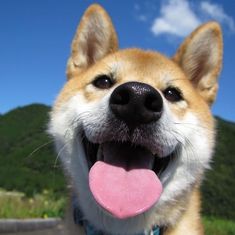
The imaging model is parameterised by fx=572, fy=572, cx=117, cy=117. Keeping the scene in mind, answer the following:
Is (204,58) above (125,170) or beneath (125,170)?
above

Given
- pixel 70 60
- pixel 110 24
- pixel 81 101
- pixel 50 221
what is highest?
pixel 110 24

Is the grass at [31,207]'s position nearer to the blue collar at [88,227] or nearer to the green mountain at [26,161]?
the green mountain at [26,161]

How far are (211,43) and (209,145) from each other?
137 centimetres

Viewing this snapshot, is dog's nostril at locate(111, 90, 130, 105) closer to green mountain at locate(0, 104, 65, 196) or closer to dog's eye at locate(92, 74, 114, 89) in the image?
dog's eye at locate(92, 74, 114, 89)

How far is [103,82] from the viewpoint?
540cm

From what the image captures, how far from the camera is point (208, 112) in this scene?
5582 mm

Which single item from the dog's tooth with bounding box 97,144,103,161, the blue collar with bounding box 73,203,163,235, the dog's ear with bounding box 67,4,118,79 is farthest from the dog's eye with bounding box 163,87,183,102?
the blue collar with bounding box 73,203,163,235

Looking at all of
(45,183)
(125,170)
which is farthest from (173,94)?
(45,183)

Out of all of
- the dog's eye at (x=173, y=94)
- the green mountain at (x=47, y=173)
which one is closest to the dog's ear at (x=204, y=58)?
the dog's eye at (x=173, y=94)

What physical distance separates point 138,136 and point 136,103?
0.31 meters

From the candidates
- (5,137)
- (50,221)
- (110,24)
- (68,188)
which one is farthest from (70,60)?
(5,137)

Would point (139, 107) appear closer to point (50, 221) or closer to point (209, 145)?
point (209, 145)

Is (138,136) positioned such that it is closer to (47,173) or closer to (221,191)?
(221,191)

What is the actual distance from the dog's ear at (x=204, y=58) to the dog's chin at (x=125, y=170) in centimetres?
143
